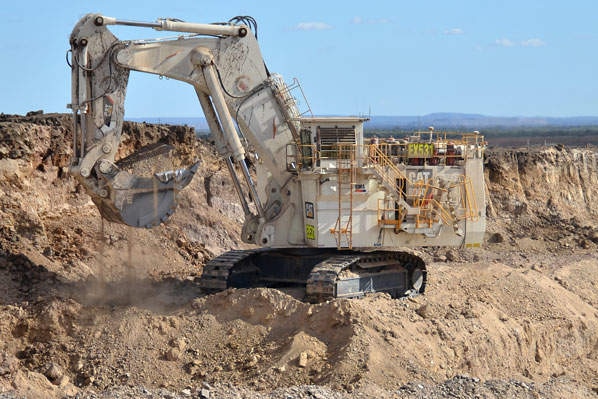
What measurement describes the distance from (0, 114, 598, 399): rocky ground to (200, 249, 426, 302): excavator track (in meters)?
0.56

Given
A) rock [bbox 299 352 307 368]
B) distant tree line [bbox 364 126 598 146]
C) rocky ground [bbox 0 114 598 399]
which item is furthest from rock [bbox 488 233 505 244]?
distant tree line [bbox 364 126 598 146]

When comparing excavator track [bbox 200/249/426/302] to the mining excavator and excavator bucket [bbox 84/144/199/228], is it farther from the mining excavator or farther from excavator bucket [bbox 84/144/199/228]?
excavator bucket [bbox 84/144/199/228]

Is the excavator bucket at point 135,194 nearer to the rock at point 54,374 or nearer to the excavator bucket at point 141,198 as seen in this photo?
the excavator bucket at point 141,198

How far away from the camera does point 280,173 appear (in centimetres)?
1948

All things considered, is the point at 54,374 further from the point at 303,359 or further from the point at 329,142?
the point at 329,142

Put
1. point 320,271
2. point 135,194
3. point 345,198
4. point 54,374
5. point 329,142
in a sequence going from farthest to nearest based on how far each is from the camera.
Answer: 1. point 329,142
2. point 345,198
3. point 320,271
4. point 135,194
5. point 54,374

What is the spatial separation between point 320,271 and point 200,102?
3813 mm

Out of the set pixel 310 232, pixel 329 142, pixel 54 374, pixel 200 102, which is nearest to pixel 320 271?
pixel 310 232

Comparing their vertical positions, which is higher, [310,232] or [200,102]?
[200,102]

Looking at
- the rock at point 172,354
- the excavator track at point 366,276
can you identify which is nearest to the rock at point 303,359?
the rock at point 172,354

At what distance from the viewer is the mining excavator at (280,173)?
17.8m

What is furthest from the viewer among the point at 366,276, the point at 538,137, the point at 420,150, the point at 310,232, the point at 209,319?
the point at 538,137

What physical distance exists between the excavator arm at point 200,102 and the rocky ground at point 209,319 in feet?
5.98

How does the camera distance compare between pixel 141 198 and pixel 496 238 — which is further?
pixel 496 238
